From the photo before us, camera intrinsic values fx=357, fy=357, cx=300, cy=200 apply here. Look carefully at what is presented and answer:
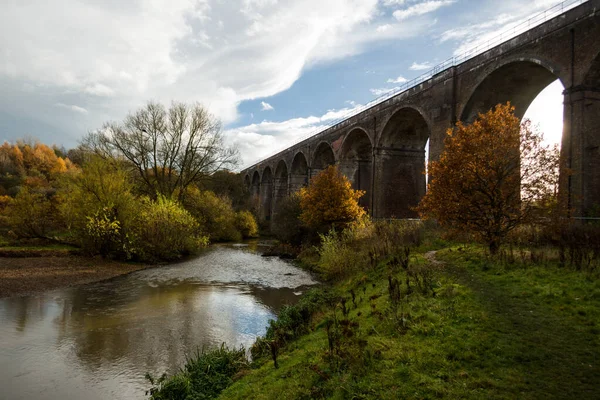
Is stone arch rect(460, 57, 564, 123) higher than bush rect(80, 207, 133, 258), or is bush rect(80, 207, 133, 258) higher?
stone arch rect(460, 57, 564, 123)

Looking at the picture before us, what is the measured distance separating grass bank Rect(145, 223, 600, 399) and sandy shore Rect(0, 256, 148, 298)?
8.52 meters

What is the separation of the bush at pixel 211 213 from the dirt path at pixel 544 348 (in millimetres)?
24262

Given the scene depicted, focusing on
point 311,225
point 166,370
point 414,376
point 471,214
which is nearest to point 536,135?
point 471,214

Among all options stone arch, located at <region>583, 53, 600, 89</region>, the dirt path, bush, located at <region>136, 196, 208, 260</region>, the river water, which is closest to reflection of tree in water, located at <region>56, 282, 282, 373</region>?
the river water

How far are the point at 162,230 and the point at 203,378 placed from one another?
14.4m

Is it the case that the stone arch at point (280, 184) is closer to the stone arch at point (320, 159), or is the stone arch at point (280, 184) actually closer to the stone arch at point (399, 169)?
the stone arch at point (320, 159)

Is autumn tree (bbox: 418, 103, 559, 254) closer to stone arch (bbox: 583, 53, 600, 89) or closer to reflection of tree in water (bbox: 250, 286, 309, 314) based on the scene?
stone arch (bbox: 583, 53, 600, 89)

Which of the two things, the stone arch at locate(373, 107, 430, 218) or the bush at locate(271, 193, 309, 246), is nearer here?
the bush at locate(271, 193, 309, 246)

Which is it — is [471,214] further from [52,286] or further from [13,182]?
[13,182]

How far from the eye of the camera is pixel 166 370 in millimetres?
5605

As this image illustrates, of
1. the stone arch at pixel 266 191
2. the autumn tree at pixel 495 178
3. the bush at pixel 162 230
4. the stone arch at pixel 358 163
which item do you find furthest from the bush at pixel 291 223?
the stone arch at pixel 266 191

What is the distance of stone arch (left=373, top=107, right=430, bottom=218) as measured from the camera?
76.2 ft

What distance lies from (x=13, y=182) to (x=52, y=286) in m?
38.5

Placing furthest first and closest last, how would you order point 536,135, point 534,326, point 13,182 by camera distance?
1. point 13,182
2. point 536,135
3. point 534,326
